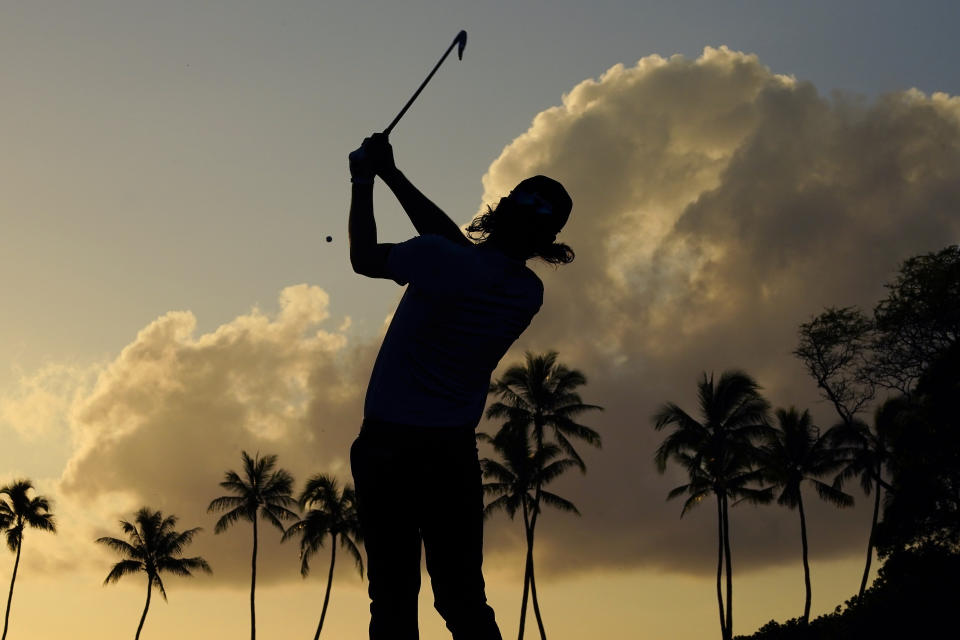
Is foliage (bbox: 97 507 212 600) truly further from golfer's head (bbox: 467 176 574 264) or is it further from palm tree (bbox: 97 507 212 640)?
golfer's head (bbox: 467 176 574 264)

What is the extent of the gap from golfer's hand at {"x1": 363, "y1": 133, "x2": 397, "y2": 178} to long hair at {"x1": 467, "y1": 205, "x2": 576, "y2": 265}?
1.34ft

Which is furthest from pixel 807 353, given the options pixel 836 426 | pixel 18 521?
pixel 18 521

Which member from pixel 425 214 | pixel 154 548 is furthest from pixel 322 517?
pixel 425 214

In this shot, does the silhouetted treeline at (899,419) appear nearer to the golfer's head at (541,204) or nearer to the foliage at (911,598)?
the foliage at (911,598)

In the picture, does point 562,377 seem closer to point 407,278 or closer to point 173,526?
point 173,526

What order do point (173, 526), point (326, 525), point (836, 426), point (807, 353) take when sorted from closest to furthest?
point (807, 353), point (836, 426), point (326, 525), point (173, 526)

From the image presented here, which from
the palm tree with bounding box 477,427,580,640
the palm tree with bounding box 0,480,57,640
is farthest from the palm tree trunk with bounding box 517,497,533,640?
the palm tree with bounding box 0,480,57,640

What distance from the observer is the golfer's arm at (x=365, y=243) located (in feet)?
13.0

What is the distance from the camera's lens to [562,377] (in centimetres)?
6375

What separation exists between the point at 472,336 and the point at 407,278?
0.34 m

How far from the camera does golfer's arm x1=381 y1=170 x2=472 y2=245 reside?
4.45 meters

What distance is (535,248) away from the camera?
4.32m

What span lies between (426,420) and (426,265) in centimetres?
55

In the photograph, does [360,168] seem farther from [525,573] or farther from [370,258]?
[525,573]
